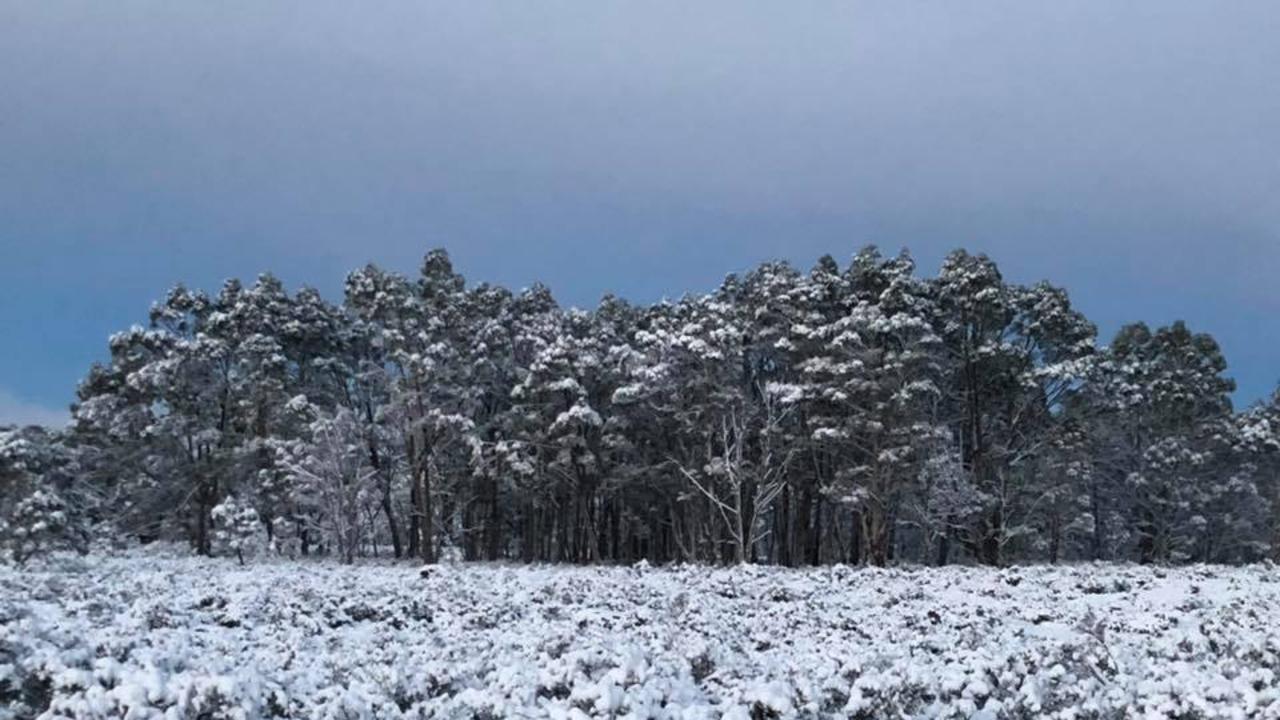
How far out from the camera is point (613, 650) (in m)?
11.0

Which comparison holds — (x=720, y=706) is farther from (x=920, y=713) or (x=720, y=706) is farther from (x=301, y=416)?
(x=301, y=416)

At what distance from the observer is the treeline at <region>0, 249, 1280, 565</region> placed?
35938 millimetres

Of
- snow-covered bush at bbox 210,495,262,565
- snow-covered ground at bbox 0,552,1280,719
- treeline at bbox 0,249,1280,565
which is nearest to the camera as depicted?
snow-covered ground at bbox 0,552,1280,719

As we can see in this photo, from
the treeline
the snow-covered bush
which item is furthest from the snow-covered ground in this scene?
the treeline

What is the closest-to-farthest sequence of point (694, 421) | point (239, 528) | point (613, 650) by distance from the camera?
point (613, 650), point (239, 528), point (694, 421)

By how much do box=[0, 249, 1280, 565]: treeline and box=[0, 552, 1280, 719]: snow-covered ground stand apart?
15.0m

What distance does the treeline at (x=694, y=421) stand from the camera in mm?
35938

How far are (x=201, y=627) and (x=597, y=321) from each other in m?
34.5

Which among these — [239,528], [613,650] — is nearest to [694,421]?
[239,528]

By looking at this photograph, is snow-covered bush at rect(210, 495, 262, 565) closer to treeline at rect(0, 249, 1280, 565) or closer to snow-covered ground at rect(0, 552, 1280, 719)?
treeline at rect(0, 249, 1280, 565)

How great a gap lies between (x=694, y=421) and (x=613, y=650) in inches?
1055

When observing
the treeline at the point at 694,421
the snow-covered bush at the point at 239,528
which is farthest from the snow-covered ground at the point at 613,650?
the treeline at the point at 694,421

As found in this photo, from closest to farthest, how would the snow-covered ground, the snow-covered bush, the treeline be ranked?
the snow-covered ground < the snow-covered bush < the treeline

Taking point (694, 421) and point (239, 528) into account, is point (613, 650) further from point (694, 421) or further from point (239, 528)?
point (239, 528)
